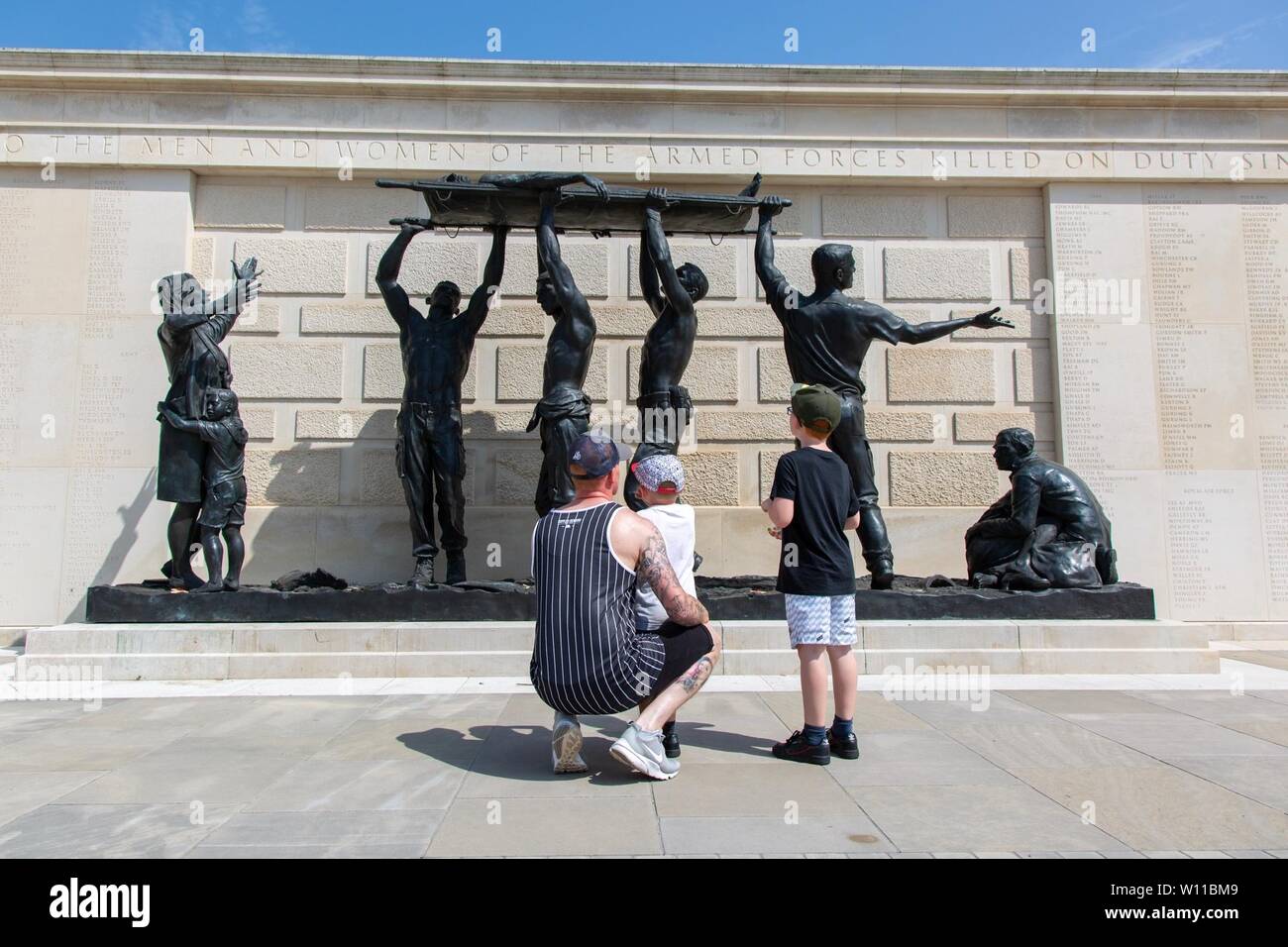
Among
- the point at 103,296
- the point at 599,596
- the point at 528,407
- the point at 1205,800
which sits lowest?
the point at 1205,800

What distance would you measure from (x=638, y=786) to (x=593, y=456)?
1.40m

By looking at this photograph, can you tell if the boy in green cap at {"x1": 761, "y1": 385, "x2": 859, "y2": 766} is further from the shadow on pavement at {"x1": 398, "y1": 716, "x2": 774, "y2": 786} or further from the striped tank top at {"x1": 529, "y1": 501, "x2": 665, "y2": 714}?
the striped tank top at {"x1": 529, "y1": 501, "x2": 665, "y2": 714}

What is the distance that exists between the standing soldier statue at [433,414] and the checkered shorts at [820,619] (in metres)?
4.36

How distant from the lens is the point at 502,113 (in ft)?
33.2

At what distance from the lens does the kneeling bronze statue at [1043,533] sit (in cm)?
701

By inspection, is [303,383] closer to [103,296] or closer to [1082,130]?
[103,296]

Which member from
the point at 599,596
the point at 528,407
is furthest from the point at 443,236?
the point at 599,596

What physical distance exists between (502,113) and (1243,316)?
9207 millimetres

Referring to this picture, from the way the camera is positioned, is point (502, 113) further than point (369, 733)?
Yes

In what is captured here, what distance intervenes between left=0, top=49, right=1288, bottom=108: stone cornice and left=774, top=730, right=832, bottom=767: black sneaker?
337 inches

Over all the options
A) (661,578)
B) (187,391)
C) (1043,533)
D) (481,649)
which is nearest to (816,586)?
(661,578)

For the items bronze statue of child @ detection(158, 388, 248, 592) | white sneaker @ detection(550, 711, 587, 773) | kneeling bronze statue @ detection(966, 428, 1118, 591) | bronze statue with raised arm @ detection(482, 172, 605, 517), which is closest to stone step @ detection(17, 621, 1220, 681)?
kneeling bronze statue @ detection(966, 428, 1118, 591)

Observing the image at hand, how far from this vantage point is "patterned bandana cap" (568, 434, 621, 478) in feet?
11.8

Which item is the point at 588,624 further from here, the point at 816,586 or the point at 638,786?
the point at 816,586
